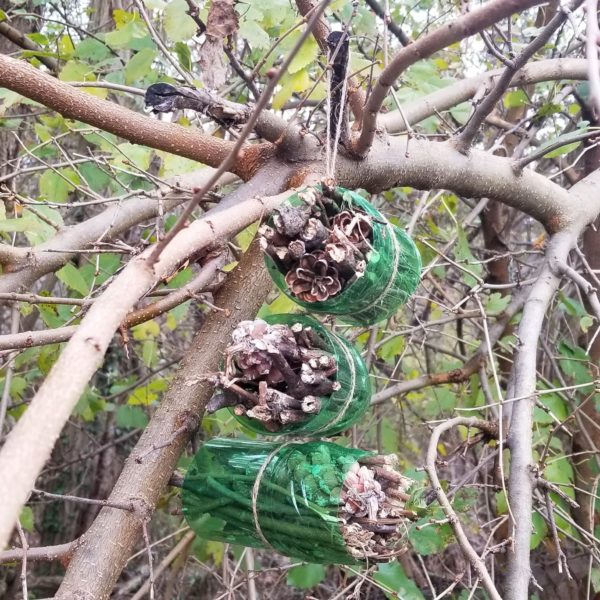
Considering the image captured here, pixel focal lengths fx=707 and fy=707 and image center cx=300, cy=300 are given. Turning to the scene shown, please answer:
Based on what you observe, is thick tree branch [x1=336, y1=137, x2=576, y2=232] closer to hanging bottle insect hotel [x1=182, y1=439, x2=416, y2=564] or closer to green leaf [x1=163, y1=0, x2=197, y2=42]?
green leaf [x1=163, y1=0, x2=197, y2=42]

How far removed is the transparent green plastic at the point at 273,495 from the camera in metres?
0.92

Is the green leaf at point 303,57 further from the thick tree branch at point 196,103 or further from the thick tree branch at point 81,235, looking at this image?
the thick tree branch at point 81,235

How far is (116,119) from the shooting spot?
1087 mm

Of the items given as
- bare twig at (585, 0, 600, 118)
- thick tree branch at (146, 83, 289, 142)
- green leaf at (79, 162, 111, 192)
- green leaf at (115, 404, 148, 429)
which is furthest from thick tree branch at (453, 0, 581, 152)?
green leaf at (115, 404, 148, 429)

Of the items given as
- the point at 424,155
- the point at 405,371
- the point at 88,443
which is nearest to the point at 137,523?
the point at 424,155

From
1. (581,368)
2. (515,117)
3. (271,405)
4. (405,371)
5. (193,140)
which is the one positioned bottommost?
(271,405)

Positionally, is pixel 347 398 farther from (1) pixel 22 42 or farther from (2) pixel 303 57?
(1) pixel 22 42

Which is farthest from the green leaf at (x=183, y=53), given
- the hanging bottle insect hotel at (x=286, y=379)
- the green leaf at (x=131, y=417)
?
the green leaf at (x=131, y=417)

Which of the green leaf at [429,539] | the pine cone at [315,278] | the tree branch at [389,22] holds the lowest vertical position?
the green leaf at [429,539]

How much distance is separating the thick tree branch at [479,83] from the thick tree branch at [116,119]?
25.9 inches

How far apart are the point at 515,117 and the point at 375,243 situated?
6.40 feet

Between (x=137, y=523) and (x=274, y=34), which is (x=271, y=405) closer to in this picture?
(x=137, y=523)

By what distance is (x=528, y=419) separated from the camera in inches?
48.7

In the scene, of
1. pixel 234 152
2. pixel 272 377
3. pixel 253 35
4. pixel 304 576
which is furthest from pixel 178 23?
pixel 304 576
